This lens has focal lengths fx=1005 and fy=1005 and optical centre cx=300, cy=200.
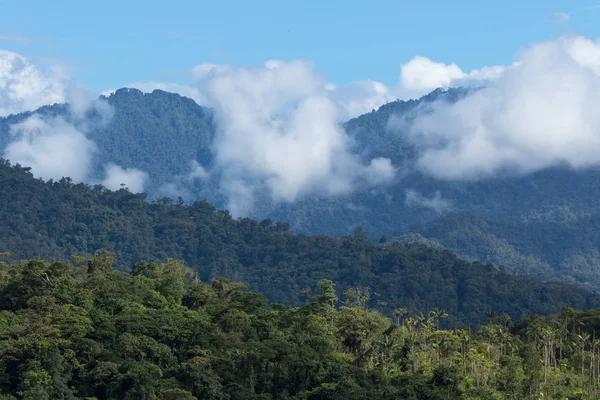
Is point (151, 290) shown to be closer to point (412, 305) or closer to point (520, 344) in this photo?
point (520, 344)

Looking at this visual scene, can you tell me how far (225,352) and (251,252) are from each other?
369 ft

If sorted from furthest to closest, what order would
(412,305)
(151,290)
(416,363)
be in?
(412,305) → (151,290) → (416,363)

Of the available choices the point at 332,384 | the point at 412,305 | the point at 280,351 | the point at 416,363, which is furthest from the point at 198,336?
the point at 412,305

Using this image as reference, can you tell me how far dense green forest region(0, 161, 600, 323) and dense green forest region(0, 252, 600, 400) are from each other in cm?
7574

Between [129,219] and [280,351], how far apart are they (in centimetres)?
11750

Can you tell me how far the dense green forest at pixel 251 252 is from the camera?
149 m

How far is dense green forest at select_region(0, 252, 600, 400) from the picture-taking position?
54750 mm

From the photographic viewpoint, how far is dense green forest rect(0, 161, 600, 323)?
14925 centimetres

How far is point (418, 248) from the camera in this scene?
556 ft

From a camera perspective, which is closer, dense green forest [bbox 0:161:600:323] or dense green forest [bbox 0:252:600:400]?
dense green forest [bbox 0:252:600:400]

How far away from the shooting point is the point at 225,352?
59656 mm

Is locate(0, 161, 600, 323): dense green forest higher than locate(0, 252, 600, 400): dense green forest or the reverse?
higher

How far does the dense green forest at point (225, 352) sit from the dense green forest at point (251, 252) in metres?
75.7

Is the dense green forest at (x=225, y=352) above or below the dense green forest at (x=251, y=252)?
below
